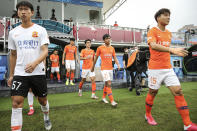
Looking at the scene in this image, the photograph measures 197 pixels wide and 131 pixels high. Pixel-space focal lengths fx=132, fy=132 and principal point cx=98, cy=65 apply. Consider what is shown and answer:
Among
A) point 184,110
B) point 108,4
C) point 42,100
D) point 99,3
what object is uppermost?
point 108,4

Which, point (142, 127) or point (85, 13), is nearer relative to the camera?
point (142, 127)

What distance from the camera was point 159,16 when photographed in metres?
2.49

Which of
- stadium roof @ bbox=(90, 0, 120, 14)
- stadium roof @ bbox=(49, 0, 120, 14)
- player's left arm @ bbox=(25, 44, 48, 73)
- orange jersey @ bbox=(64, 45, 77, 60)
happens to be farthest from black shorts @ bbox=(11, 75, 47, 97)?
stadium roof @ bbox=(90, 0, 120, 14)

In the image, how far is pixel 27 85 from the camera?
6.59ft

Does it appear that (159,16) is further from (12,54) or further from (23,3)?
(12,54)

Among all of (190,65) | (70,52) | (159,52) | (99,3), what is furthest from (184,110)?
(99,3)

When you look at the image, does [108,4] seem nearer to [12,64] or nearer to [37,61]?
[12,64]

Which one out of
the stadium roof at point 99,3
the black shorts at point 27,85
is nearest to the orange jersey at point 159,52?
the black shorts at point 27,85

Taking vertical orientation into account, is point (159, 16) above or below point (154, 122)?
above

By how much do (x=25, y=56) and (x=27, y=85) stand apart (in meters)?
0.45

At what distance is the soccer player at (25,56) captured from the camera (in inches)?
75.5

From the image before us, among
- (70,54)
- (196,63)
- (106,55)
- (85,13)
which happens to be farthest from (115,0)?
(106,55)

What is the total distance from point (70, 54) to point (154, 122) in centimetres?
554

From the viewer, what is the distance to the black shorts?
1.91 meters
